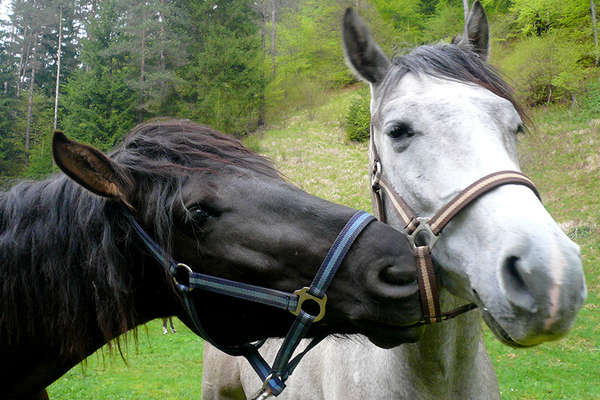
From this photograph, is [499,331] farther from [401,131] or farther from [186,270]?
[186,270]

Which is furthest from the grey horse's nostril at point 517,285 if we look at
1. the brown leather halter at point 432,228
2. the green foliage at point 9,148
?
the green foliage at point 9,148

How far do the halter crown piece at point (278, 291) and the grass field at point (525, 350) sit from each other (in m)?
0.58

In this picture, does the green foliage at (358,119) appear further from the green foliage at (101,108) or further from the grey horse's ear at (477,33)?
the grey horse's ear at (477,33)

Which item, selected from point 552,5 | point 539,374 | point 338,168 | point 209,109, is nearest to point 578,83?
point 552,5

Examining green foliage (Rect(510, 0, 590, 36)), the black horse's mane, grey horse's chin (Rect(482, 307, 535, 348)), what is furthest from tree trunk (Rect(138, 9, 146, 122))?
grey horse's chin (Rect(482, 307, 535, 348))

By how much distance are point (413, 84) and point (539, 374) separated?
9396mm

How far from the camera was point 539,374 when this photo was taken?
918 centimetres

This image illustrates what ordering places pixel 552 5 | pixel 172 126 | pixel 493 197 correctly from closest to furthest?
pixel 493 197 → pixel 172 126 → pixel 552 5

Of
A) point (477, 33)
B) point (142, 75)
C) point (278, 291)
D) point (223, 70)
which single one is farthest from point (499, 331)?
point (142, 75)

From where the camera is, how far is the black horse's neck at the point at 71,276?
2.02 m

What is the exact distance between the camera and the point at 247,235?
6.32 feet

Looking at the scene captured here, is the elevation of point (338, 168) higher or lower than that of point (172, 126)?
lower

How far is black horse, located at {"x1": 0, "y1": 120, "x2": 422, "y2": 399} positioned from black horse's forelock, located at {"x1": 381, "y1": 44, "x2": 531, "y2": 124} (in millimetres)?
1010

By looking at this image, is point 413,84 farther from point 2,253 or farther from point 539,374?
point 539,374
